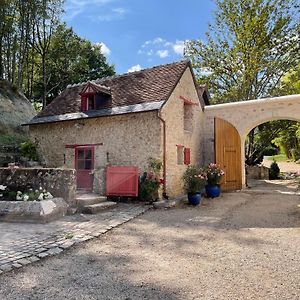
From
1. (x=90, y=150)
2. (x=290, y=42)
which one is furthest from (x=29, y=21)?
(x=290, y=42)

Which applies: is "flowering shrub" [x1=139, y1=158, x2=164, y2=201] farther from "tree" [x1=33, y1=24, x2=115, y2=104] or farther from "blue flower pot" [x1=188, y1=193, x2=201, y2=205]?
"tree" [x1=33, y1=24, x2=115, y2=104]

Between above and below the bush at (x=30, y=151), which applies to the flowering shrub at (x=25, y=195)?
below

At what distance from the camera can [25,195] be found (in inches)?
299

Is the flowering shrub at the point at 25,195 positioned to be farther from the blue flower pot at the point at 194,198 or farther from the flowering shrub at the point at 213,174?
the flowering shrub at the point at 213,174

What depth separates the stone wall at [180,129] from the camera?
10.8 metres

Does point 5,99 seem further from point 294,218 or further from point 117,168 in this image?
point 294,218

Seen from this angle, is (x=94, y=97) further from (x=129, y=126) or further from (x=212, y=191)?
(x=212, y=191)

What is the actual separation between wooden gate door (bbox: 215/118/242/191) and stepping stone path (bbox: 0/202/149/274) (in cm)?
570

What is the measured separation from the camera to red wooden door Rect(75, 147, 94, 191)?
11695 mm

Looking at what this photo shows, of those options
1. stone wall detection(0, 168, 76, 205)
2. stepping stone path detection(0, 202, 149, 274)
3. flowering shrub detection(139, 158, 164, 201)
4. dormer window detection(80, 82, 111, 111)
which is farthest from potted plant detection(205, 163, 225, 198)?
stone wall detection(0, 168, 76, 205)

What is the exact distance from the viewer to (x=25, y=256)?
466 cm

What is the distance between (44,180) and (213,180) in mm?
6174

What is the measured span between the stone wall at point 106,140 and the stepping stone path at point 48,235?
2612 millimetres

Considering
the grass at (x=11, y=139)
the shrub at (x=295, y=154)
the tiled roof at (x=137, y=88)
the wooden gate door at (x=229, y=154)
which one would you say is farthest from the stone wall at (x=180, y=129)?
the shrub at (x=295, y=154)
